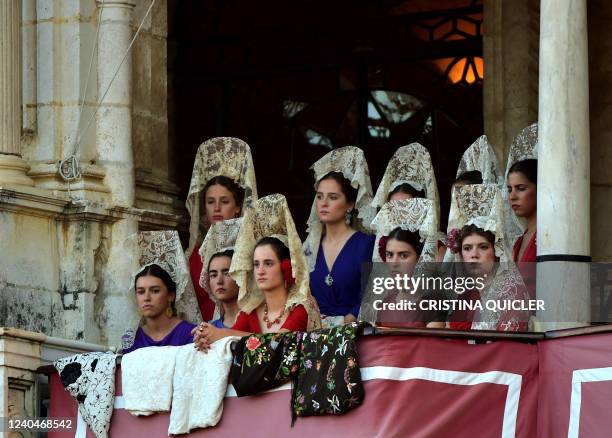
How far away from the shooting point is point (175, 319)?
47.3 ft

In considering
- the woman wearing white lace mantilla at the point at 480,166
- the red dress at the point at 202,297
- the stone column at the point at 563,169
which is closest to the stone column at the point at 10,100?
the red dress at the point at 202,297

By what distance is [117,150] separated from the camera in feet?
51.4

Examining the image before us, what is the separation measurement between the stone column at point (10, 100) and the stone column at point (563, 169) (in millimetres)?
3618

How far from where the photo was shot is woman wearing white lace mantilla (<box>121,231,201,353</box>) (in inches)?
564

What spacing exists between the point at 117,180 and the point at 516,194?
2966mm

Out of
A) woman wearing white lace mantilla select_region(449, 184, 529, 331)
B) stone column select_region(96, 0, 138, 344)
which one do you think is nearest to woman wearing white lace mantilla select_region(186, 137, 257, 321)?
stone column select_region(96, 0, 138, 344)

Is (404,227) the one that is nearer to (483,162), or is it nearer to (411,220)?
(411,220)

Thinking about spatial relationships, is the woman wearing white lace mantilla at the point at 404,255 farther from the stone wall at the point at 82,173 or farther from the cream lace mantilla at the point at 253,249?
the stone wall at the point at 82,173

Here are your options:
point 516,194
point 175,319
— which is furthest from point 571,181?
point 175,319

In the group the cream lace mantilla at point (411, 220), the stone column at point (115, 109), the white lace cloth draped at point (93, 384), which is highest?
the stone column at point (115, 109)

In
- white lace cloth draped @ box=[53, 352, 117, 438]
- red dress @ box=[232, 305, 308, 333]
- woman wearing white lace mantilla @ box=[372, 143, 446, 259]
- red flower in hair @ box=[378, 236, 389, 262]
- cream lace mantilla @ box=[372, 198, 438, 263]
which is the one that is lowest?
white lace cloth draped @ box=[53, 352, 117, 438]

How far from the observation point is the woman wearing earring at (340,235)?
1403 centimetres

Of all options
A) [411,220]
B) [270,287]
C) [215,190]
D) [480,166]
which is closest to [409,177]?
[480,166]

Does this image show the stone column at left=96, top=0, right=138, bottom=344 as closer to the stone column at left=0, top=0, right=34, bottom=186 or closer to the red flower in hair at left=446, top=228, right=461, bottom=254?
the stone column at left=0, top=0, right=34, bottom=186
